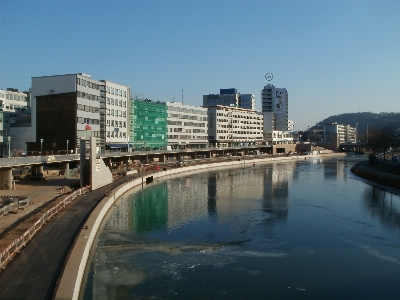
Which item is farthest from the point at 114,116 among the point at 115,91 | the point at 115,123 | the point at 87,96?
the point at 87,96

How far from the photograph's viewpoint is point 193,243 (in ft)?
65.5

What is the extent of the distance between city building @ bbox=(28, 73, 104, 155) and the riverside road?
2899 cm

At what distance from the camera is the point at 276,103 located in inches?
5694

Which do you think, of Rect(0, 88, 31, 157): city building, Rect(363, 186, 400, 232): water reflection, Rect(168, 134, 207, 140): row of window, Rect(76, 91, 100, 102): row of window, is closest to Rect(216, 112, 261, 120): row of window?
Rect(168, 134, 207, 140): row of window

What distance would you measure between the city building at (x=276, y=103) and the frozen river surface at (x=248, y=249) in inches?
4391

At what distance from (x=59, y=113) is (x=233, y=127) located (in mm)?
61323

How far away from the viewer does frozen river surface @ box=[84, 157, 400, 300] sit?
14.5 meters

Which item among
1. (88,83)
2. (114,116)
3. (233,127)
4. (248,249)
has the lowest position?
(248,249)

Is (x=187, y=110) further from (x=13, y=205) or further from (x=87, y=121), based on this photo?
(x=13, y=205)

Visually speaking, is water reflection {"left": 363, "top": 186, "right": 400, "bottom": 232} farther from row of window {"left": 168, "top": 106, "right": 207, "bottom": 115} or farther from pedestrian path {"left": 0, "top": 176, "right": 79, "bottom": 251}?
row of window {"left": 168, "top": 106, "right": 207, "bottom": 115}

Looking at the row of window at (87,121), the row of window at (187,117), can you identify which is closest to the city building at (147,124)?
the row of window at (187,117)

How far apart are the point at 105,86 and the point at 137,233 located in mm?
38002

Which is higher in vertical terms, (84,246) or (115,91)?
(115,91)

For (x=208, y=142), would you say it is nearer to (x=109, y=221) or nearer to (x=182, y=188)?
(x=182, y=188)
